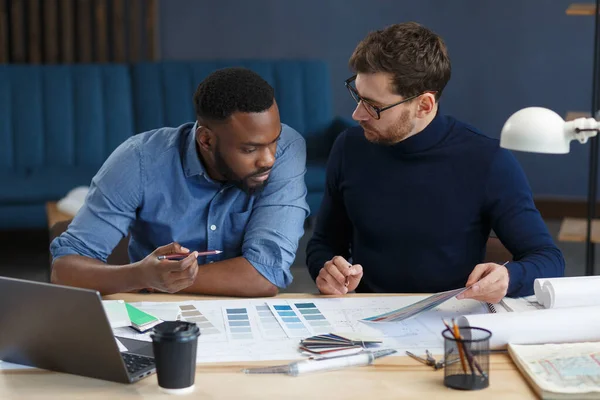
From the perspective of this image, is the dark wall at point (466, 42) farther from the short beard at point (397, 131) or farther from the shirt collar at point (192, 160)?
the shirt collar at point (192, 160)

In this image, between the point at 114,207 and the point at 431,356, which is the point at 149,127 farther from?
the point at 431,356

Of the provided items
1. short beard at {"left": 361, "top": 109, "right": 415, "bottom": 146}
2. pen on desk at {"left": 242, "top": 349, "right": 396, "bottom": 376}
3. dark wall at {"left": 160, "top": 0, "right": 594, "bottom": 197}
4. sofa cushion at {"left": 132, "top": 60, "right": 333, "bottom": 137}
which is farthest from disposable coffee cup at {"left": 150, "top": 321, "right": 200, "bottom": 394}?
dark wall at {"left": 160, "top": 0, "right": 594, "bottom": 197}

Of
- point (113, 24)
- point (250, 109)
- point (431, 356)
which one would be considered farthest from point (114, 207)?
point (113, 24)

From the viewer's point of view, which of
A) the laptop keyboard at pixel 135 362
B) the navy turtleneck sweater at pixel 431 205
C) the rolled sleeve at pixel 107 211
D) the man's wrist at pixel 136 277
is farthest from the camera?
the navy turtleneck sweater at pixel 431 205

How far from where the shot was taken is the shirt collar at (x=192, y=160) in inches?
79.5

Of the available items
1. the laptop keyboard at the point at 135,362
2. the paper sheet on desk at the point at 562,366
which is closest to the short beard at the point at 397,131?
the paper sheet on desk at the point at 562,366

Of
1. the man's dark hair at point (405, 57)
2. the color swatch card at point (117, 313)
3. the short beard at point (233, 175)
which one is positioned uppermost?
the man's dark hair at point (405, 57)

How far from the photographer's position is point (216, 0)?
566 centimetres

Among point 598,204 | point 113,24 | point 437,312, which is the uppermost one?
point 113,24

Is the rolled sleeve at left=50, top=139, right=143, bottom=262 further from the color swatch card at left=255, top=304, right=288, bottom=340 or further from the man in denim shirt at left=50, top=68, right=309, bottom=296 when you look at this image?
the color swatch card at left=255, top=304, right=288, bottom=340

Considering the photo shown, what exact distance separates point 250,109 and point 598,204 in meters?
4.14

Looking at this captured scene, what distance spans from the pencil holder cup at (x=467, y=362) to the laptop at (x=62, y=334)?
0.46m

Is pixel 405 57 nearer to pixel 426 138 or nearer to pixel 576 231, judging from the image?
pixel 426 138

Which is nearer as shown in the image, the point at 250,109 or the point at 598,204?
the point at 250,109
